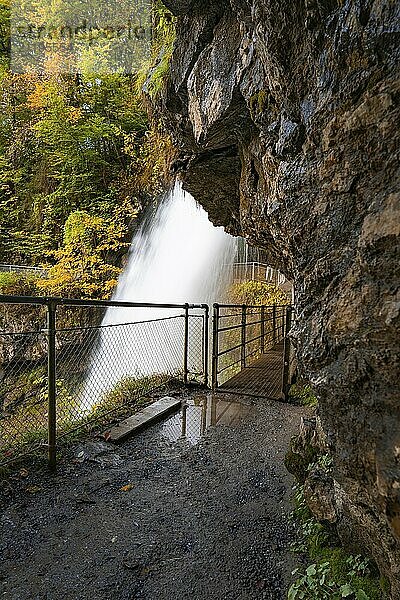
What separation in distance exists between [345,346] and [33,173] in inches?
603

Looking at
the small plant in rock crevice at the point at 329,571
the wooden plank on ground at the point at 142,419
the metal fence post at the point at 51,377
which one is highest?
the metal fence post at the point at 51,377

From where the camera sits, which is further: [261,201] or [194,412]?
[194,412]

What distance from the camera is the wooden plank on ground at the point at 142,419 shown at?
3.59m

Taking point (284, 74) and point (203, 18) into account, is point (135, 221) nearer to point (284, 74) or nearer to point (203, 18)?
point (203, 18)

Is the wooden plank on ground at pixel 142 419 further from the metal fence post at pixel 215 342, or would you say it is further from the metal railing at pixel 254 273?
the metal railing at pixel 254 273

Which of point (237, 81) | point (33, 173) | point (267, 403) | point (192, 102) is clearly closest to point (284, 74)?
point (237, 81)

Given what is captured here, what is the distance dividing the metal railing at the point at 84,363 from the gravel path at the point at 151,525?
0.48m

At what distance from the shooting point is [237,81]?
2.84 metres

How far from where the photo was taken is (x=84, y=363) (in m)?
10.5

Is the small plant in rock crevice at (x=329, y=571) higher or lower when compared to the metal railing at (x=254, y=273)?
lower

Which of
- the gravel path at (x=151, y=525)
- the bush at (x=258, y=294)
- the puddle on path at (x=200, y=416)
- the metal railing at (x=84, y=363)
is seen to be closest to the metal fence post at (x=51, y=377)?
the metal railing at (x=84, y=363)

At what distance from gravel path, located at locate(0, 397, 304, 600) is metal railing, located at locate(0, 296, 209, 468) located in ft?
1.57

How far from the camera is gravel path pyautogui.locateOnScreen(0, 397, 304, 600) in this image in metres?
1.89

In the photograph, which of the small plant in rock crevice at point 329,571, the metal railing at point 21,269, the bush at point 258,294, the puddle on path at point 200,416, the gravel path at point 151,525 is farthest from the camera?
the metal railing at point 21,269
